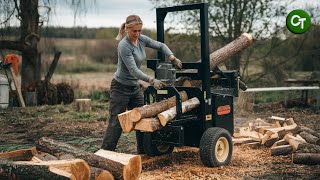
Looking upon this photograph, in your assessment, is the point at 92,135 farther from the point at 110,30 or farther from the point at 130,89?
the point at 110,30

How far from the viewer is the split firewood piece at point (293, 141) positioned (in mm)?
7176

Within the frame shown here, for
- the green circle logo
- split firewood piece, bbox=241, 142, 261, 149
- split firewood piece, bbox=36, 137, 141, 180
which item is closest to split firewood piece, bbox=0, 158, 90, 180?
split firewood piece, bbox=36, 137, 141, 180

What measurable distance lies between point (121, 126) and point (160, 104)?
1.94 ft

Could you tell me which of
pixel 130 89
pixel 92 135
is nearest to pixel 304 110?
pixel 92 135

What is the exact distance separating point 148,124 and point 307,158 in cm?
236

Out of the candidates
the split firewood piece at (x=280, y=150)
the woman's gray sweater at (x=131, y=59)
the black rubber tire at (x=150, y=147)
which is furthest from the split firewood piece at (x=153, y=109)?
the split firewood piece at (x=280, y=150)

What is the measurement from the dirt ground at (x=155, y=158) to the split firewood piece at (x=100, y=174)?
91 cm

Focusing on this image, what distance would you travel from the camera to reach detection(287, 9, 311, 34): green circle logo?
530 inches

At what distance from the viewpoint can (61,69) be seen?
943 inches

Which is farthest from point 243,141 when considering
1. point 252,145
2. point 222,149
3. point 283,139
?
point 222,149

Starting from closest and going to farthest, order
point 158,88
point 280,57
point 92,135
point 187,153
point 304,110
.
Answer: point 158,88 → point 187,153 → point 92,135 → point 304,110 → point 280,57

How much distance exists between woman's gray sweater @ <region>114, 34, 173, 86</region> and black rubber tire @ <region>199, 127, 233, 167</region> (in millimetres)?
1174

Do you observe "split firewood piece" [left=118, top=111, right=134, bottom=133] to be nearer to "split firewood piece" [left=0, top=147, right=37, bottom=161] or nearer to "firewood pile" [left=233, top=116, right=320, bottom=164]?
"split firewood piece" [left=0, top=147, right=37, bottom=161]

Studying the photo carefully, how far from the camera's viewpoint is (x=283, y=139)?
770 centimetres
